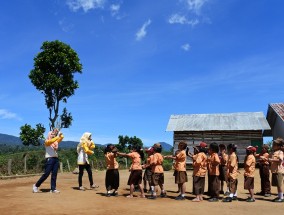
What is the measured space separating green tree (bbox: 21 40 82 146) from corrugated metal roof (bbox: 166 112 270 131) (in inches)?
346

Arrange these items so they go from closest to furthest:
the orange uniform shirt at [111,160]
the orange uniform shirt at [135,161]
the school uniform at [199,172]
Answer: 1. the school uniform at [199,172]
2. the orange uniform shirt at [135,161]
3. the orange uniform shirt at [111,160]

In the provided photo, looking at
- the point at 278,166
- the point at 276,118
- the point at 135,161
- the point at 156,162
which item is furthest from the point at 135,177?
the point at 276,118

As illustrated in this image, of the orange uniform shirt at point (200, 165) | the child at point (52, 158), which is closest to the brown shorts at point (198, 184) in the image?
the orange uniform shirt at point (200, 165)

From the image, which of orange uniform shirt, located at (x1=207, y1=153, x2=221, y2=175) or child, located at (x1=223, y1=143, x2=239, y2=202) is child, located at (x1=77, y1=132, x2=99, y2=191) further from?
child, located at (x1=223, y1=143, x2=239, y2=202)

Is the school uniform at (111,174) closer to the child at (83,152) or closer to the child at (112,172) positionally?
the child at (112,172)

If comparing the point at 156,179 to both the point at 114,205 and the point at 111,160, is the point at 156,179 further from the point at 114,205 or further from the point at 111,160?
the point at 114,205

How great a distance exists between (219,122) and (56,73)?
13733 mm

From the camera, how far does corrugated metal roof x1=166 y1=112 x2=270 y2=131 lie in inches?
978

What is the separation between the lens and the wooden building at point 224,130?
2477 cm

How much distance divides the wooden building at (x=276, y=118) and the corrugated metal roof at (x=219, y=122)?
92 centimetres

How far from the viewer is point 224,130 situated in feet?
82.0

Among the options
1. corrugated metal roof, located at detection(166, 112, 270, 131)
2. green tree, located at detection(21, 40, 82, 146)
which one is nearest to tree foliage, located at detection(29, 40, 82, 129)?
green tree, located at detection(21, 40, 82, 146)

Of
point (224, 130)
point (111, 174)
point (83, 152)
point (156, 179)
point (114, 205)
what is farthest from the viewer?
point (224, 130)

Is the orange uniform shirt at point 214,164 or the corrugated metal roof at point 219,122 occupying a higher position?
the corrugated metal roof at point 219,122
